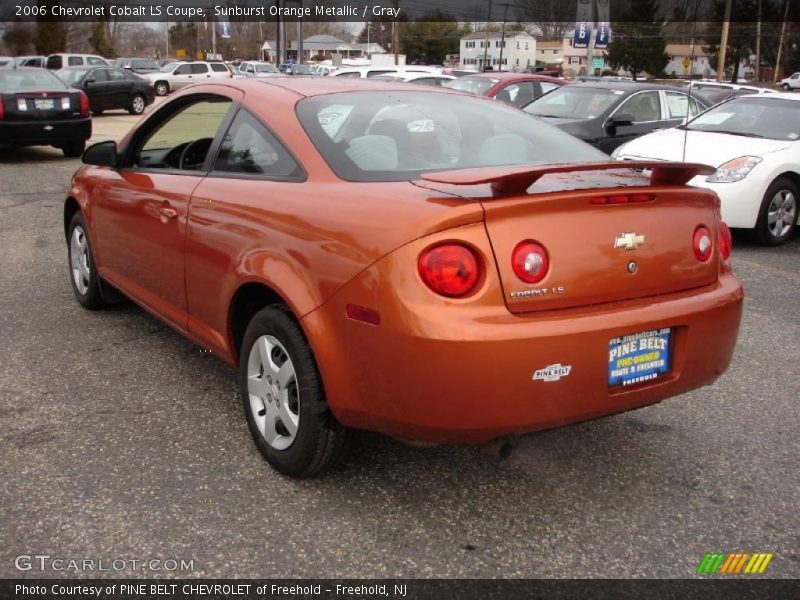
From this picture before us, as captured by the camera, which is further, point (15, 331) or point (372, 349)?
point (15, 331)

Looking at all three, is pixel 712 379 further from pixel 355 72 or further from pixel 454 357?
pixel 355 72

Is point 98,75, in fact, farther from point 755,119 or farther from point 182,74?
point 755,119

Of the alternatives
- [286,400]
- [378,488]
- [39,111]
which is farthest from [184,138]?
[39,111]

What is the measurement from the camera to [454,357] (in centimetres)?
248

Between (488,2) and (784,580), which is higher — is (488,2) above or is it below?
above

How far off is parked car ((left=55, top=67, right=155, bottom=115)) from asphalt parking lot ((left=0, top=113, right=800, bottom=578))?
72.0ft

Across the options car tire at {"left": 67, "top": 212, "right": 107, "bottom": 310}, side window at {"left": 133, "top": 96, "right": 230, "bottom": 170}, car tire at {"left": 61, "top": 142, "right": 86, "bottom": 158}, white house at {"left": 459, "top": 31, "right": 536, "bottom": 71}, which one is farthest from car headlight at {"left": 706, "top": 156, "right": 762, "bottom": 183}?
white house at {"left": 459, "top": 31, "right": 536, "bottom": 71}

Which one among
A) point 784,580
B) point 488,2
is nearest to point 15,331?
point 784,580

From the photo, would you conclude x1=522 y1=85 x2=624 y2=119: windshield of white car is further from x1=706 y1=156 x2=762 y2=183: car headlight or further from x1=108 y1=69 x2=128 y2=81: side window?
x1=108 y1=69 x2=128 y2=81: side window

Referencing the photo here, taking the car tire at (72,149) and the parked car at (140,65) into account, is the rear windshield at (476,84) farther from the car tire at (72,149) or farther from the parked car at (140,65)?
the parked car at (140,65)

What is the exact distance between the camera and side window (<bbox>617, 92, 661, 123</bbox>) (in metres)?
11.0

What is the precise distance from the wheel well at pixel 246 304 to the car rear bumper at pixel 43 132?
11.4m

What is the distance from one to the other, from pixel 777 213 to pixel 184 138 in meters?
5.97

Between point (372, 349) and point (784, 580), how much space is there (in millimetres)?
1495
